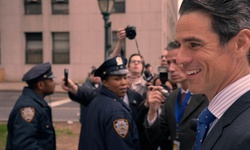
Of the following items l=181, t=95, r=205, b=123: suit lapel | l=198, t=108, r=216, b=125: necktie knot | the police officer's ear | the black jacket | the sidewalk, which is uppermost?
l=198, t=108, r=216, b=125: necktie knot

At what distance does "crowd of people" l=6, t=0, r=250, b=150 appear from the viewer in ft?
4.51

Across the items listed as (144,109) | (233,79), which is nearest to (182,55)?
(233,79)

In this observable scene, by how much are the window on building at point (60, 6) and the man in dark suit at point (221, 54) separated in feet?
78.3

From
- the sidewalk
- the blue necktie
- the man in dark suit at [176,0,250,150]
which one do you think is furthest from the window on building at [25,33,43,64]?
the man in dark suit at [176,0,250,150]

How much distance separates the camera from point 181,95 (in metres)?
3.31

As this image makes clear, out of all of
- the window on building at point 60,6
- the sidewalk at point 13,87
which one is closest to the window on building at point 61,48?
the window on building at point 60,6

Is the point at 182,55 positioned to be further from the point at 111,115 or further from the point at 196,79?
the point at 111,115

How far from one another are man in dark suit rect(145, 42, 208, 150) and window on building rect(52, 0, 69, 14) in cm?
2190

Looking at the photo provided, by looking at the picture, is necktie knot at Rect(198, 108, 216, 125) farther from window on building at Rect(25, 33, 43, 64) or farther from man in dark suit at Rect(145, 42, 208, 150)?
window on building at Rect(25, 33, 43, 64)

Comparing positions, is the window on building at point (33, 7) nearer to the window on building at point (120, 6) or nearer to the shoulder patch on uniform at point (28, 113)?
the window on building at point (120, 6)

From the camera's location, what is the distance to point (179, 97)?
3.30 m

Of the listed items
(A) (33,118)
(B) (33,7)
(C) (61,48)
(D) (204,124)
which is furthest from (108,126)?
(B) (33,7)

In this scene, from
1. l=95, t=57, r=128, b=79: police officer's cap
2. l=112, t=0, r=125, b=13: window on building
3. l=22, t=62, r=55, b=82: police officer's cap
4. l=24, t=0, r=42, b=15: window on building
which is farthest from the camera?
l=24, t=0, r=42, b=15: window on building

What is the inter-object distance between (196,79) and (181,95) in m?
1.84
